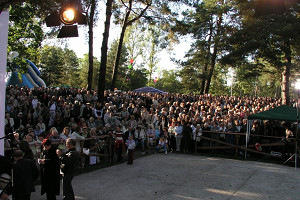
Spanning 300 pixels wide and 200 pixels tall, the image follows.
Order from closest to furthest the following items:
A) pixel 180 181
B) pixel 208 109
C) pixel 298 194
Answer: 1. pixel 298 194
2. pixel 180 181
3. pixel 208 109

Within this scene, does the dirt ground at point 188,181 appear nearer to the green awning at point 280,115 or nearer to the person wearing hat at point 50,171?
the person wearing hat at point 50,171

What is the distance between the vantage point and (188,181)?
359 inches

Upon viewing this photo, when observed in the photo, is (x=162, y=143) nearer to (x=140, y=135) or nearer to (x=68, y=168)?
(x=140, y=135)

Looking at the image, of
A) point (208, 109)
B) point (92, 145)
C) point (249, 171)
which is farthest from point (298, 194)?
point (208, 109)

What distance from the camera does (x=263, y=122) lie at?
14633 mm

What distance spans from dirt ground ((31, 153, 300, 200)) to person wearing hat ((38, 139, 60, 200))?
0.63 metres

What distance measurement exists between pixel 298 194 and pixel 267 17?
16.1m

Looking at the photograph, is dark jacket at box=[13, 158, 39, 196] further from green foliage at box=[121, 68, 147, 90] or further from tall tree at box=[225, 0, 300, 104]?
green foliage at box=[121, 68, 147, 90]

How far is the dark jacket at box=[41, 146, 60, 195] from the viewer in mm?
6672

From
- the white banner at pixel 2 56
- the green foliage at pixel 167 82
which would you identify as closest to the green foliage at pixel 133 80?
the green foliage at pixel 167 82

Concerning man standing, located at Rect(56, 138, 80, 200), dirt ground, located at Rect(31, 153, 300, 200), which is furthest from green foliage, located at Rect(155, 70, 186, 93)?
man standing, located at Rect(56, 138, 80, 200)

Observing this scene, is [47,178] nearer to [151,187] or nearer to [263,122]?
[151,187]

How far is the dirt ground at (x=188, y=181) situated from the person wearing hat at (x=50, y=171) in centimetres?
63

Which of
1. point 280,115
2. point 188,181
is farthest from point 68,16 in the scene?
point 280,115
